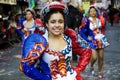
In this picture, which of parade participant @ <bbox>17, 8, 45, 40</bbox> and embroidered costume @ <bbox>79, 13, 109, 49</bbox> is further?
parade participant @ <bbox>17, 8, 45, 40</bbox>

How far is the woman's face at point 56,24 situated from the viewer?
158 inches

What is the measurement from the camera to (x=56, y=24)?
4020 millimetres

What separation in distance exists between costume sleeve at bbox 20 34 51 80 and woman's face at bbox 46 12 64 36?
13cm

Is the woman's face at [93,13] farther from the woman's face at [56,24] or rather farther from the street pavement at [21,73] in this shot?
the woman's face at [56,24]

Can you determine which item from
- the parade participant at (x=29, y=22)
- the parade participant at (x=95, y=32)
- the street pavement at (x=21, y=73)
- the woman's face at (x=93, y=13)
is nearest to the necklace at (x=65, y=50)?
the parade participant at (x=95, y=32)

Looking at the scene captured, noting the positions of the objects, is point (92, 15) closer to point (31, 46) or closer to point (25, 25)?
point (25, 25)

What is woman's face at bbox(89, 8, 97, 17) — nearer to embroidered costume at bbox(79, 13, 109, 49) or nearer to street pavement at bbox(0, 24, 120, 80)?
embroidered costume at bbox(79, 13, 109, 49)

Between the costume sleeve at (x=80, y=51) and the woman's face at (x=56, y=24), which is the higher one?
the woman's face at (x=56, y=24)

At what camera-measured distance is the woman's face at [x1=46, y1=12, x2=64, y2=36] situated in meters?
4.01

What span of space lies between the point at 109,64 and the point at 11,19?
10.5m

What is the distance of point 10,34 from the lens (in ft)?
69.4

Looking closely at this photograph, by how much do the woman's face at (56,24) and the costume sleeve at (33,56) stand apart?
13 cm

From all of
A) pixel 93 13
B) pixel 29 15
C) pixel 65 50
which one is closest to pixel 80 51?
pixel 65 50

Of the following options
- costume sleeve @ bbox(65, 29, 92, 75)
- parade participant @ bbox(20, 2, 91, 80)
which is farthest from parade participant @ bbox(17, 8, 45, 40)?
parade participant @ bbox(20, 2, 91, 80)
